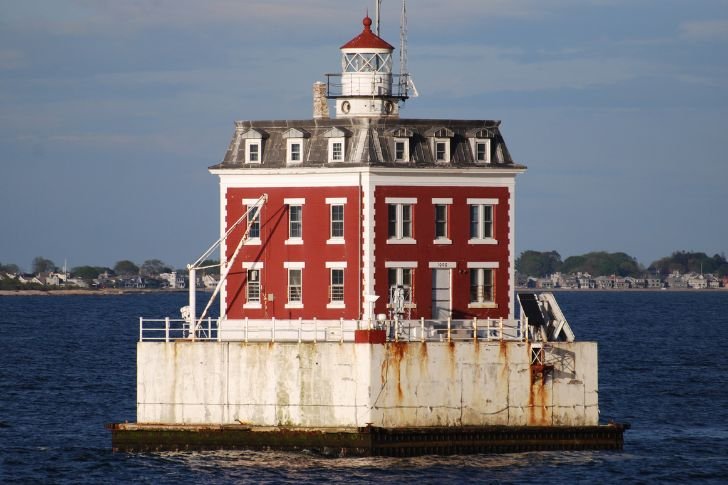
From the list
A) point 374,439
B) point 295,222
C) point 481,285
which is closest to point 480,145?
point 481,285

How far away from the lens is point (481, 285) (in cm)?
5412

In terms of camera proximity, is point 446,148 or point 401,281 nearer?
point 401,281

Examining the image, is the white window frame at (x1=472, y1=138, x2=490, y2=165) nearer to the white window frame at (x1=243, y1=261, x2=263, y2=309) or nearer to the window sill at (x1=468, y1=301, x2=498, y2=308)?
the window sill at (x1=468, y1=301, x2=498, y2=308)

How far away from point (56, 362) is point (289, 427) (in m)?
46.0

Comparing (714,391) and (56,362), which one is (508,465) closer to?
(714,391)

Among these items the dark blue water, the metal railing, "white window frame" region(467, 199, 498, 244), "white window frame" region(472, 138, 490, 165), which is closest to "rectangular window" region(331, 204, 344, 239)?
the metal railing

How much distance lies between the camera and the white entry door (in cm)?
5359

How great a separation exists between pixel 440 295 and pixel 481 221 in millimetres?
2796

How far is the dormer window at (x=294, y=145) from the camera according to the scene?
177 feet

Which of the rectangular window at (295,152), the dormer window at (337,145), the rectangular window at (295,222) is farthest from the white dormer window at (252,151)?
the dormer window at (337,145)

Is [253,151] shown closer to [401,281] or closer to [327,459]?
[401,281]

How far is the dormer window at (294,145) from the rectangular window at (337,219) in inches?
80.1

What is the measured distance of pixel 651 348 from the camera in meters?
108

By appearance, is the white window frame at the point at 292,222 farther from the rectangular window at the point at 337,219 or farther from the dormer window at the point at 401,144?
the dormer window at the point at 401,144
